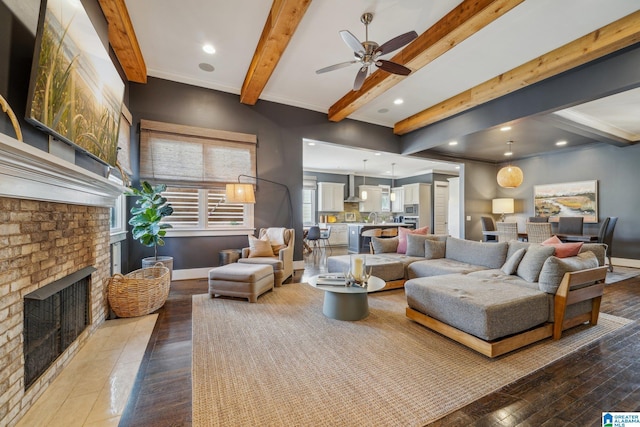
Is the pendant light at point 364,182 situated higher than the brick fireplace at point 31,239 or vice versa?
the pendant light at point 364,182

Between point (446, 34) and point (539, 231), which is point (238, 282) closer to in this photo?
point (446, 34)

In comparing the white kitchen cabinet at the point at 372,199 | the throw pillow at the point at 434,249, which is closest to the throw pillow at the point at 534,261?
the throw pillow at the point at 434,249

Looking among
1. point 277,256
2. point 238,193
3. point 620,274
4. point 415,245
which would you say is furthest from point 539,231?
point 238,193

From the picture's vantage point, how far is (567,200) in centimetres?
656

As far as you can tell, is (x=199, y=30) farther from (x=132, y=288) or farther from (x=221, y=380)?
(x=221, y=380)

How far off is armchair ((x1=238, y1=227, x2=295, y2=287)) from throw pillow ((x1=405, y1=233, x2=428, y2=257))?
6.57 feet

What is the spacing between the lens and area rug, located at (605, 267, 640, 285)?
4521 mm

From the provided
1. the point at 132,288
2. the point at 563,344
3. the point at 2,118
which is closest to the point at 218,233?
the point at 132,288

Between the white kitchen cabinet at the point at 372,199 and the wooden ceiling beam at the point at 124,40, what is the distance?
780 cm

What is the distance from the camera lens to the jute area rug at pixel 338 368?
147 centimetres

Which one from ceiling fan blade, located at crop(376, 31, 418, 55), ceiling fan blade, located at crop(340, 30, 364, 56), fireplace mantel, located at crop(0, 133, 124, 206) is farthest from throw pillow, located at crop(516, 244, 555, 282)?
fireplace mantel, located at crop(0, 133, 124, 206)

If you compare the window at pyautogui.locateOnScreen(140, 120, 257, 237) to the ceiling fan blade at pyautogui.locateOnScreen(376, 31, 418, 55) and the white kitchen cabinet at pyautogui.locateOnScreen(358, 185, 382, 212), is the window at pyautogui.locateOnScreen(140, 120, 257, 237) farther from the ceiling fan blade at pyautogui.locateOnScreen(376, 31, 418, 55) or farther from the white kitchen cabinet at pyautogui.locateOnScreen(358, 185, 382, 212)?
the white kitchen cabinet at pyautogui.locateOnScreen(358, 185, 382, 212)

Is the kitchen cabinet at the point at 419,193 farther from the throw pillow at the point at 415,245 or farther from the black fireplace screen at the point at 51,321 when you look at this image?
the black fireplace screen at the point at 51,321

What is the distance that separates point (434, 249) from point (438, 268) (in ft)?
2.39
